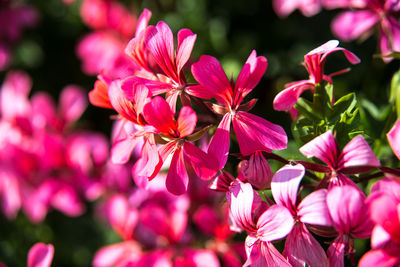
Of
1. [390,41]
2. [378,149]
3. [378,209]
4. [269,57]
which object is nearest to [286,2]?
[269,57]

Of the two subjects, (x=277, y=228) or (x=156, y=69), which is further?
(x=156, y=69)

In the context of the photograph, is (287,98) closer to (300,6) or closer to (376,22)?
(376,22)

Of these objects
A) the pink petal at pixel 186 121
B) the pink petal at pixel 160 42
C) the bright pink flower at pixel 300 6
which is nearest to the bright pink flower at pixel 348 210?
the pink petal at pixel 186 121

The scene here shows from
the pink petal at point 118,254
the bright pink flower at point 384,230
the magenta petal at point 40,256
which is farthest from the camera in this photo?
the pink petal at point 118,254

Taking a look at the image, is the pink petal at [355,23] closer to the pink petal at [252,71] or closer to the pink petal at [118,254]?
the pink petal at [252,71]

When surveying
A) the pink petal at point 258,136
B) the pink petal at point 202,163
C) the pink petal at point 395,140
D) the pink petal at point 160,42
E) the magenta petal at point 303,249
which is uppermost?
the pink petal at point 160,42

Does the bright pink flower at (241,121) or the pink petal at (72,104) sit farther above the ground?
the bright pink flower at (241,121)

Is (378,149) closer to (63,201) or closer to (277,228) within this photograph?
(277,228)
